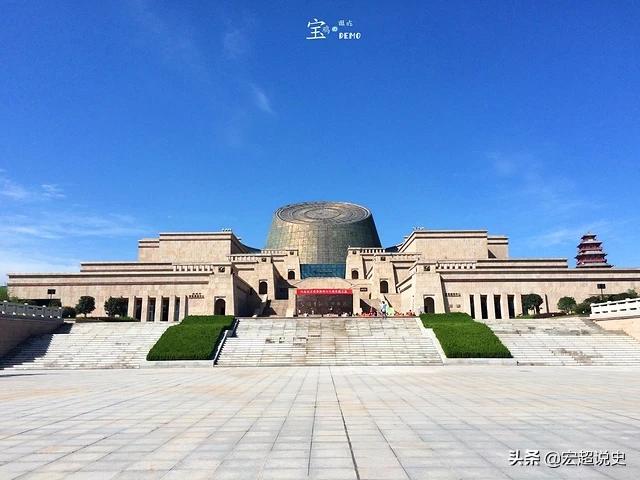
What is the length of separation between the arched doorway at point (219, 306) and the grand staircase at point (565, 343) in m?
22.7

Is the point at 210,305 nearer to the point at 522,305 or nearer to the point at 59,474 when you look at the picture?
the point at 522,305

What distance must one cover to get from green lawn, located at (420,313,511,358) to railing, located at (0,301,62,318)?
911 inches

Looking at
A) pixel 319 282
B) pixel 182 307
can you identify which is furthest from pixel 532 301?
pixel 182 307

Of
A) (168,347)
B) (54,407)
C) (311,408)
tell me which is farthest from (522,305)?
(54,407)

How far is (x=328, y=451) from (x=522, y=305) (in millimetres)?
40460

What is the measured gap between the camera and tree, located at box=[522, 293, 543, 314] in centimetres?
3880

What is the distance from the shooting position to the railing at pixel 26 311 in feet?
79.3

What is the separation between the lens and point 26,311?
2614cm

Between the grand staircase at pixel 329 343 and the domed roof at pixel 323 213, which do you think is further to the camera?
the domed roof at pixel 323 213

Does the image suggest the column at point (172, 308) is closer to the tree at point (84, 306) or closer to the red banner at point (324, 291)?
the tree at point (84, 306)

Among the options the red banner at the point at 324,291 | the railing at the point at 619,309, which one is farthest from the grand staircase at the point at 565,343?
the red banner at the point at 324,291

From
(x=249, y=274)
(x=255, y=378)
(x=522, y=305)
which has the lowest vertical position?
(x=255, y=378)

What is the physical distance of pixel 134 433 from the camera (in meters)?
6.47

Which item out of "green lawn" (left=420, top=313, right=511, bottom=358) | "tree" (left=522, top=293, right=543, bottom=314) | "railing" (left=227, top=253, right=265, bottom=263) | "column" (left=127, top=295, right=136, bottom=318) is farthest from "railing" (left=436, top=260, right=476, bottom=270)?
"column" (left=127, top=295, right=136, bottom=318)
